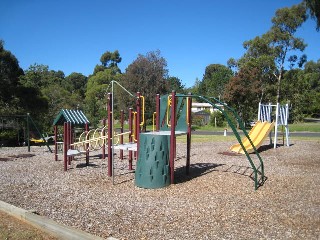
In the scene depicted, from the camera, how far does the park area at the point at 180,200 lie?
433cm

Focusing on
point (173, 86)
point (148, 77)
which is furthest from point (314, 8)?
point (173, 86)

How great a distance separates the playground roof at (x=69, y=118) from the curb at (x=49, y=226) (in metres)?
5.10

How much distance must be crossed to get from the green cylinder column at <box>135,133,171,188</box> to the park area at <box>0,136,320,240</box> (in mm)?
237

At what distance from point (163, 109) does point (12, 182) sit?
4.11m

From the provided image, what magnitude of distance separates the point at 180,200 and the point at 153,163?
1234 millimetres

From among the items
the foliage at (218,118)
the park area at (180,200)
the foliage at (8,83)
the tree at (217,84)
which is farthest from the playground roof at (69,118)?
the tree at (217,84)

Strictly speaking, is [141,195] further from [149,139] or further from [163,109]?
[163,109]

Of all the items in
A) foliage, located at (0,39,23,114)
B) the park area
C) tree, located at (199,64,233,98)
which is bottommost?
the park area

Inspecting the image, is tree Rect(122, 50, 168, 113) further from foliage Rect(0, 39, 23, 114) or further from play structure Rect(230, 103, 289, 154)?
play structure Rect(230, 103, 289, 154)

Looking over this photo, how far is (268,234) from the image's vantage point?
4121mm

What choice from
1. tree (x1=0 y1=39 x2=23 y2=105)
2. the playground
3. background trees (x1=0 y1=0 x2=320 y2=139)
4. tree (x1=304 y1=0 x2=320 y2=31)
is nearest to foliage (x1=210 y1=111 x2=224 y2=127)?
background trees (x1=0 y1=0 x2=320 y2=139)

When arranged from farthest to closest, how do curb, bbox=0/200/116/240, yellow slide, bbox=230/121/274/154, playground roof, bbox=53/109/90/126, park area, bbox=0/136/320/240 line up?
1. yellow slide, bbox=230/121/274/154
2. playground roof, bbox=53/109/90/126
3. park area, bbox=0/136/320/240
4. curb, bbox=0/200/116/240

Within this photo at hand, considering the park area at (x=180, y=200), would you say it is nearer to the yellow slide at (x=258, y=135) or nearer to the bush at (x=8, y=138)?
the yellow slide at (x=258, y=135)

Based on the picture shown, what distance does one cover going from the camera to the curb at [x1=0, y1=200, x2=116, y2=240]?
3.97 m
